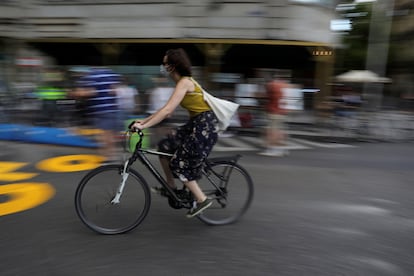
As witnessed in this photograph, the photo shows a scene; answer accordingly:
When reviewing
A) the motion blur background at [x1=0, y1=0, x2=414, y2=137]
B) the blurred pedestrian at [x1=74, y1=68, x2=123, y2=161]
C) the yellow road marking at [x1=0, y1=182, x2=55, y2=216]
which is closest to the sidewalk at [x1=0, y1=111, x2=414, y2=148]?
the motion blur background at [x1=0, y1=0, x2=414, y2=137]

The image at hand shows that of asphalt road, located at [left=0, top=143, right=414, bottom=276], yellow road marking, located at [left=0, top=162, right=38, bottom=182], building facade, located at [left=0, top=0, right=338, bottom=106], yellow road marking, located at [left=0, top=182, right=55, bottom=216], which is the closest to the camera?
asphalt road, located at [left=0, top=143, right=414, bottom=276]

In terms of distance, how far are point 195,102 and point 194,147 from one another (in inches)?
16.9

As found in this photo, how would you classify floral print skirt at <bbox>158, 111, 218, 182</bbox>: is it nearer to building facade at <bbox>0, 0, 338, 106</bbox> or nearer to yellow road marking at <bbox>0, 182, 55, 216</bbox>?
yellow road marking at <bbox>0, 182, 55, 216</bbox>

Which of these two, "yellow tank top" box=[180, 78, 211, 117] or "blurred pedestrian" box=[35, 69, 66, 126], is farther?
"blurred pedestrian" box=[35, 69, 66, 126]

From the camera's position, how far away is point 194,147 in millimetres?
3654

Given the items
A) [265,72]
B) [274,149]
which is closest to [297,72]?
[265,72]

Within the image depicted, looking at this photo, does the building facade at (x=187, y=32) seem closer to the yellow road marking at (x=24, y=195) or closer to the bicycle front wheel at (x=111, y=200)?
the yellow road marking at (x=24, y=195)

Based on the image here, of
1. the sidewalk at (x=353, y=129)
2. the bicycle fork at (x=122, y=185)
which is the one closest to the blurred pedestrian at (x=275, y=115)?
the sidewalk at (x=353, y=129)

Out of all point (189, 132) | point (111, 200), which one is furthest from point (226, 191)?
point (111, 200)

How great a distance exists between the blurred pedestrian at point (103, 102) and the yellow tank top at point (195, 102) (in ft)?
9.09

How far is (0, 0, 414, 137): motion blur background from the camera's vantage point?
1284cm

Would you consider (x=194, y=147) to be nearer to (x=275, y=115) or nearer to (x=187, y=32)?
(x=275, y=115)

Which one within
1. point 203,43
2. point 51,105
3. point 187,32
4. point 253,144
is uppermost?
point 187,32

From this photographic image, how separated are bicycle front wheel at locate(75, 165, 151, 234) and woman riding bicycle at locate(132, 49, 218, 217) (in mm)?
379
